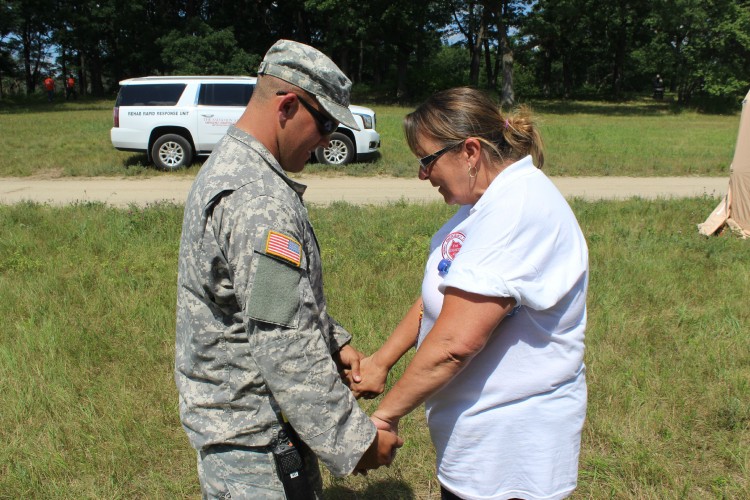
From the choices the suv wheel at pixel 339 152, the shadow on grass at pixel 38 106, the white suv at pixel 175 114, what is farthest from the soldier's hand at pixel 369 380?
the shadow on grass at pixel 38 106

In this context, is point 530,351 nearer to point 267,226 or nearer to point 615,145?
point 267,226

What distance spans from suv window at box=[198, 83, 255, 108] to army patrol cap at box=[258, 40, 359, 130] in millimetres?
11331

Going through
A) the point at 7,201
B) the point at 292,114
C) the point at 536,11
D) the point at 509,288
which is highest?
the point at 536,11

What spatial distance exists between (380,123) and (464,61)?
52400 millimetres

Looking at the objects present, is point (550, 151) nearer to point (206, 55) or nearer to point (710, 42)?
point (710, 42)

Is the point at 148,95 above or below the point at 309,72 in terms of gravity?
above

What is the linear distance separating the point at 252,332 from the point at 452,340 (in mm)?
549

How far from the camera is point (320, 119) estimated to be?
71.6 inches

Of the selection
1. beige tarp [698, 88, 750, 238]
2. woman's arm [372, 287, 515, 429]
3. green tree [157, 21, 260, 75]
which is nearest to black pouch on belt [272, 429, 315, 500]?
woman's arm [372, 287, 515, 429]

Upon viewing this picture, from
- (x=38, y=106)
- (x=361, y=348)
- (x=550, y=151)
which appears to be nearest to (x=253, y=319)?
(x=361, y=348)

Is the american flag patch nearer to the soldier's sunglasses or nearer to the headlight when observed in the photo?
the soldier's sunglasses

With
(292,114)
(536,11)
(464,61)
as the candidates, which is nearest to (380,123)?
(536,11)

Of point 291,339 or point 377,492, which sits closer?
point 291,339

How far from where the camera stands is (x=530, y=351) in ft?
5.82
